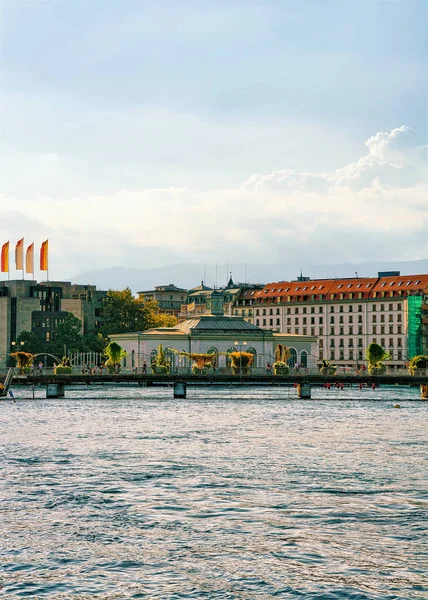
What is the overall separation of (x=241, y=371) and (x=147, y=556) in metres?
111

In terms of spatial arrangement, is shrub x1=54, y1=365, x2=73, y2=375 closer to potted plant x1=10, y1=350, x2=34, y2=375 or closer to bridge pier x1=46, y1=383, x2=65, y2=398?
bridge pier x1=46, y1=383, x2=65, y2=398

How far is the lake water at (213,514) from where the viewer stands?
3316 cm

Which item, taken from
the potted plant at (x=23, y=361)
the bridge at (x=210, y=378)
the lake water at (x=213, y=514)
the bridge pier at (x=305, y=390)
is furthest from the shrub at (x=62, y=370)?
the lake water at (x=213, y=514)

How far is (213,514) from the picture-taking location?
1729 inches

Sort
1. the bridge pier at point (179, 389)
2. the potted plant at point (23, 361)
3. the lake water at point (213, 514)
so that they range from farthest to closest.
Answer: the potted plant at point (23, 361) < the bridge pier at point (179, 389) < the lake water at point (213, 514)

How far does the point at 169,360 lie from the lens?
19550cm

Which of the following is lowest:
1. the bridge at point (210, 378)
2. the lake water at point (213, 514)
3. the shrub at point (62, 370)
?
the lake water at point (213, 514)

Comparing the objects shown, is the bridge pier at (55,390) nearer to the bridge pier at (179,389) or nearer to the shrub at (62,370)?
the shrub at (62,370)

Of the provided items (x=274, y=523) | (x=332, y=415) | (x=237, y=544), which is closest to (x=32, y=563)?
(x=237, y=544)

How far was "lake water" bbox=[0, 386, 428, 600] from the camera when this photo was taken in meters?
33.2

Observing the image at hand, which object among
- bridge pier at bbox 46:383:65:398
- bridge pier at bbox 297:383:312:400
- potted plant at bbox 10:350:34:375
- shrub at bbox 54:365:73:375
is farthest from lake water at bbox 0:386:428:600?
potted plant at bbox 10:350:34:375

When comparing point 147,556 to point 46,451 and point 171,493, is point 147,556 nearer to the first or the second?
point 171,493

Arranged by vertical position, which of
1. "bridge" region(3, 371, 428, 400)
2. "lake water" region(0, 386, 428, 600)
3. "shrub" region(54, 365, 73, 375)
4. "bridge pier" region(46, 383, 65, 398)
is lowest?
"lake water" region(0, 386, 428, 600)

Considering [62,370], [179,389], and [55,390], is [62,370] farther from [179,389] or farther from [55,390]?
[179,389]
